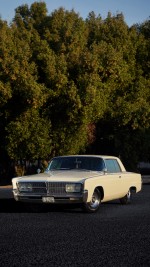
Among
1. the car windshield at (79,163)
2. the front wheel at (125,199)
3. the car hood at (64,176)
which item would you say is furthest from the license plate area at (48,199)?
the front wheel at (125,199)

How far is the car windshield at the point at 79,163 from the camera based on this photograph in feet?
47.2

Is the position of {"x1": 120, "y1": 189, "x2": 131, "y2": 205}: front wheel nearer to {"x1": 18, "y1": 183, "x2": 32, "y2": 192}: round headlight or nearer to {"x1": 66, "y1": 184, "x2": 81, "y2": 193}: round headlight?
{"x1": 66, "y1": 184, "x2": 81, "y2": 193}: round headlight

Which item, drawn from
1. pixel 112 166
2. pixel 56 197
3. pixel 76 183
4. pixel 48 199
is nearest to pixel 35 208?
pixel 48 199

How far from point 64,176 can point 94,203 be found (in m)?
1.10

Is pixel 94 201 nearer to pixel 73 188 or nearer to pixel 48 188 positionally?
pixel 73 188

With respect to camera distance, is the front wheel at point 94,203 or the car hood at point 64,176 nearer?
the car hood at point 64,176

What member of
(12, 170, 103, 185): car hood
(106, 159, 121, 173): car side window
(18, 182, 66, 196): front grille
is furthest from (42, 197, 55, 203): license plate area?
(106, 159, 121, 173): car side window

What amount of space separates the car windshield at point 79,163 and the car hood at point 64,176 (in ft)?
1.08

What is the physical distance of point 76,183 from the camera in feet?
42.2

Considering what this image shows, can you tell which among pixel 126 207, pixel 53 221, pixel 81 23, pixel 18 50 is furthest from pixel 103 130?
pixel 53 221

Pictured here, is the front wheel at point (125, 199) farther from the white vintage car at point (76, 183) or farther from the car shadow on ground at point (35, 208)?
the car shadow on ground at point (35, 208)

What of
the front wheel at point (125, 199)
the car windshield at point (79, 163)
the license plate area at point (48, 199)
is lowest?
the front wheel at point (125, 199)

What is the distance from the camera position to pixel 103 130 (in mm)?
36594

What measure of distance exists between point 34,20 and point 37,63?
8993 mm
